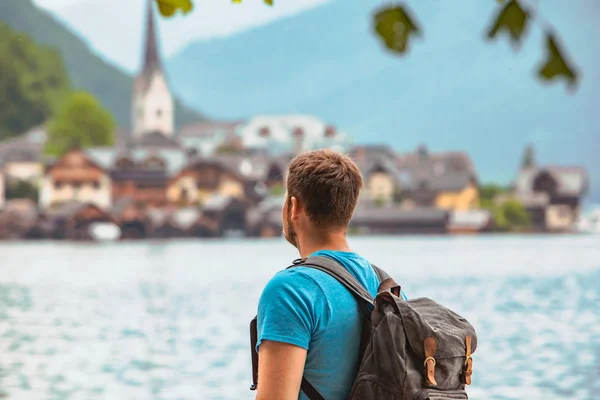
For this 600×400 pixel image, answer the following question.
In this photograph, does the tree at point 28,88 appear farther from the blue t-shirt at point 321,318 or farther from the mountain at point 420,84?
the blue t-shirt at point 321,318

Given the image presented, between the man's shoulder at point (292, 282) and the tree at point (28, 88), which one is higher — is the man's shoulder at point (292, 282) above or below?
below

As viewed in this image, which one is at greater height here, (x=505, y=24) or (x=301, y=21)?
(x=301, y=21)

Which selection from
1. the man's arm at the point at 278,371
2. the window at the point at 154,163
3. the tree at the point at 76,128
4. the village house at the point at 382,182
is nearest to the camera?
the man's arm at the point at 278,371

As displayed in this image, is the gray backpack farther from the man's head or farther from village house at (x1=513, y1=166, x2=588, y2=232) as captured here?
village house at (x1=513, y1=166, x2=588, y2=232)

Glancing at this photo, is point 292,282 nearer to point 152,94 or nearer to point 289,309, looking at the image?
point 289,309

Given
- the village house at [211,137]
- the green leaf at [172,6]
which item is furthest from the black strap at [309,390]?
the village house at [211,137]

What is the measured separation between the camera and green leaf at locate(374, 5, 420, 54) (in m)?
0.94

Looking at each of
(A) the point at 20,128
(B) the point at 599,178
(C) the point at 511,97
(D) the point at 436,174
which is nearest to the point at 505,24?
(D) the point at 436,174

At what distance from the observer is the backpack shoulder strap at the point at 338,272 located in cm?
151

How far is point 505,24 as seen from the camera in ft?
2.96

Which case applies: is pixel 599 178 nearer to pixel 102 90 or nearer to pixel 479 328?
pixel 102 90

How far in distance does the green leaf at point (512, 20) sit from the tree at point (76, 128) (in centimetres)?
6076

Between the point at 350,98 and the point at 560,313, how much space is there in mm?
144836

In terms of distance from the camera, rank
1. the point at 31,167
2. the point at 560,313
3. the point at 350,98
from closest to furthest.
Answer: the point at 560,313 < the point at 31,167 < the point at 350,98
